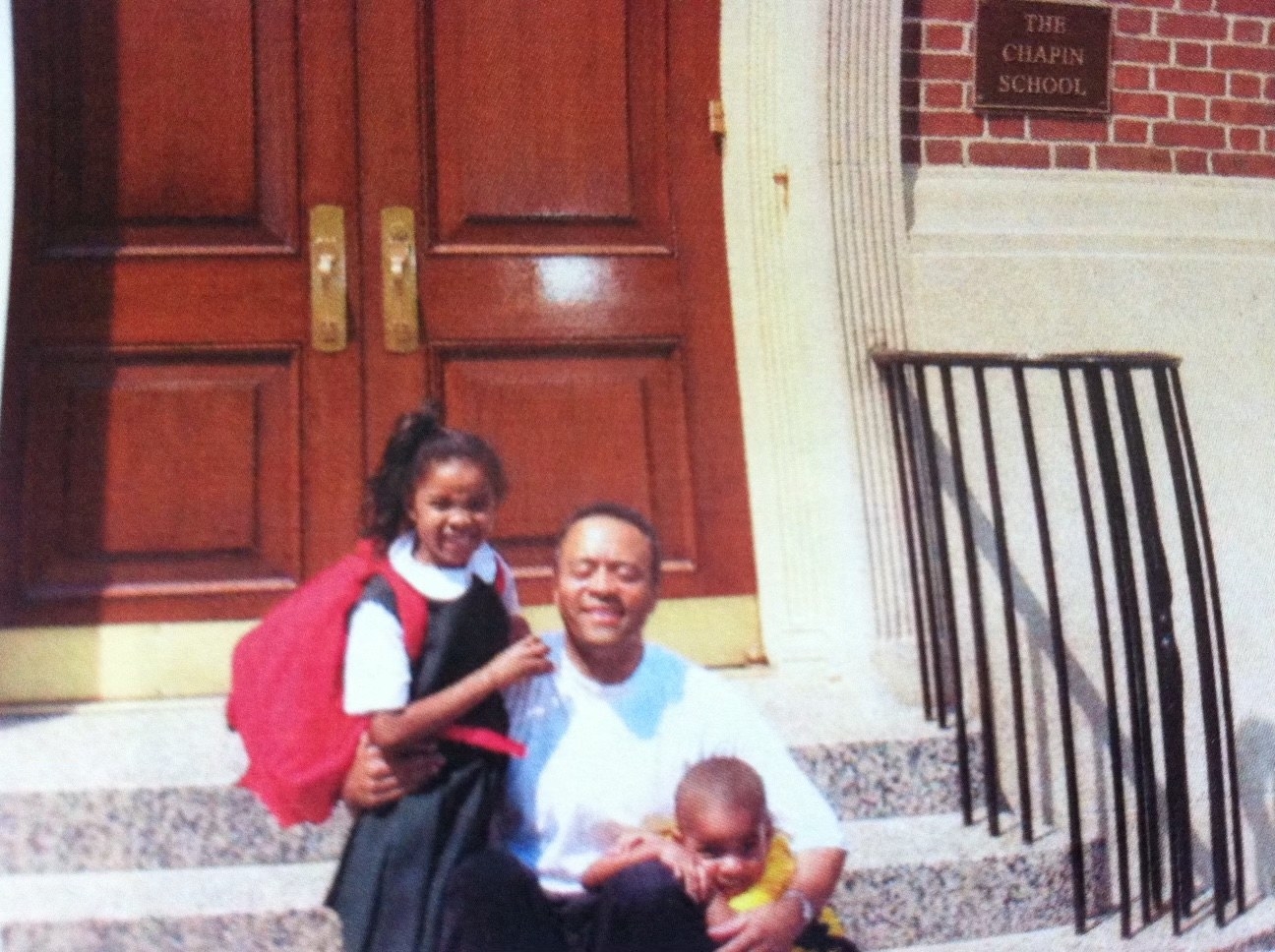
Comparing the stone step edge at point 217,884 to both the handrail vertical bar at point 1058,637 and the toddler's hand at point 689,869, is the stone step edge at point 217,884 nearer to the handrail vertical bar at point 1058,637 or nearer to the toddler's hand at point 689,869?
the handrail vertical bar at point 1058,637

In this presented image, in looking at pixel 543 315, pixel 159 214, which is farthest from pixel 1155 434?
pixel 159 214

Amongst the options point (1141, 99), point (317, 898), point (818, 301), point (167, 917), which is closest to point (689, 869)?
point (317, 898)

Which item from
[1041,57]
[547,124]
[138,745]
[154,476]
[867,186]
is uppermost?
[1041,57]

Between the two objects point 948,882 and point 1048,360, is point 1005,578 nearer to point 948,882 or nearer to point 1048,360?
point 1048,360

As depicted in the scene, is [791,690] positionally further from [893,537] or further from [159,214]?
[159,214]

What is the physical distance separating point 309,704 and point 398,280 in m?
1.53

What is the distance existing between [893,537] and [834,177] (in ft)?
3.01

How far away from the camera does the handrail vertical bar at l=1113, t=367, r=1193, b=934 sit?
258 centimetres

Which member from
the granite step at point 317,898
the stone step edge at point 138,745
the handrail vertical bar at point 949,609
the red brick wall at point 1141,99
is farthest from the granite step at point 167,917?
the red brick wall at point 1141,99

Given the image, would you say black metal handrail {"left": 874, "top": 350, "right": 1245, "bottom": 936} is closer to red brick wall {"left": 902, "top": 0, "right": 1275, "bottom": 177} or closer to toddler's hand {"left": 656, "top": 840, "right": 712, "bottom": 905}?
red brick wall {"left": 902, "top": 0, "right": 1275, "bottom": 177}

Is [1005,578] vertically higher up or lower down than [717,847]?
higher up

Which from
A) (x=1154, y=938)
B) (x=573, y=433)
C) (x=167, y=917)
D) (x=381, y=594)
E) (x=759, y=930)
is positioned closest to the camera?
(x=759, y=930)

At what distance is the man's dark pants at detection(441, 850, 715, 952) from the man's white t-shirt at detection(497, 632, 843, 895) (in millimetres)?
78

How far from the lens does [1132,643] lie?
262cm
